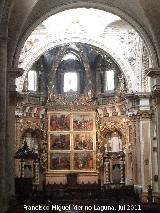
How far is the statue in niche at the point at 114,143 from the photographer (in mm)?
29781

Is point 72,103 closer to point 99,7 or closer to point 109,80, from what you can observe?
point 109,80

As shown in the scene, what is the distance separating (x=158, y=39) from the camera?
18906mm

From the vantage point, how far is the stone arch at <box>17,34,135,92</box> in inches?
1029

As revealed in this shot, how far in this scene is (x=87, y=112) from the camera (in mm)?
30031

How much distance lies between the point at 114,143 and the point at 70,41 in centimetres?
722

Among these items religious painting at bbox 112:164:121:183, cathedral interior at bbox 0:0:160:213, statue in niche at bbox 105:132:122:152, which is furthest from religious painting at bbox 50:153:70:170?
religious painting at bbox 112:164:121:183

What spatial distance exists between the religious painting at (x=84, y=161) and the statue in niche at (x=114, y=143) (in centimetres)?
117

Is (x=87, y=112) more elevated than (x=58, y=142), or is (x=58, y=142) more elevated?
(x=87, y=112)

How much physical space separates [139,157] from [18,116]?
662cm

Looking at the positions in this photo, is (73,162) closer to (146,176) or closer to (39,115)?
(39,115)

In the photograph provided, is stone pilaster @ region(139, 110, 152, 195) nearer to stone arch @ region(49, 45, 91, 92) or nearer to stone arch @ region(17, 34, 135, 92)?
stone arch @ region(17, 34, 135, 92)

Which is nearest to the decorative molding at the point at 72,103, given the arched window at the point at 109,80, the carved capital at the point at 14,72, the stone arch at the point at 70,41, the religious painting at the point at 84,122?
the religious painting at the point at 84,122

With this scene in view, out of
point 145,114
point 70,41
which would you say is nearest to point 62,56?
point 70,41

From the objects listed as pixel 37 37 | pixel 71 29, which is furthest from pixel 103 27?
pixel 37 37
